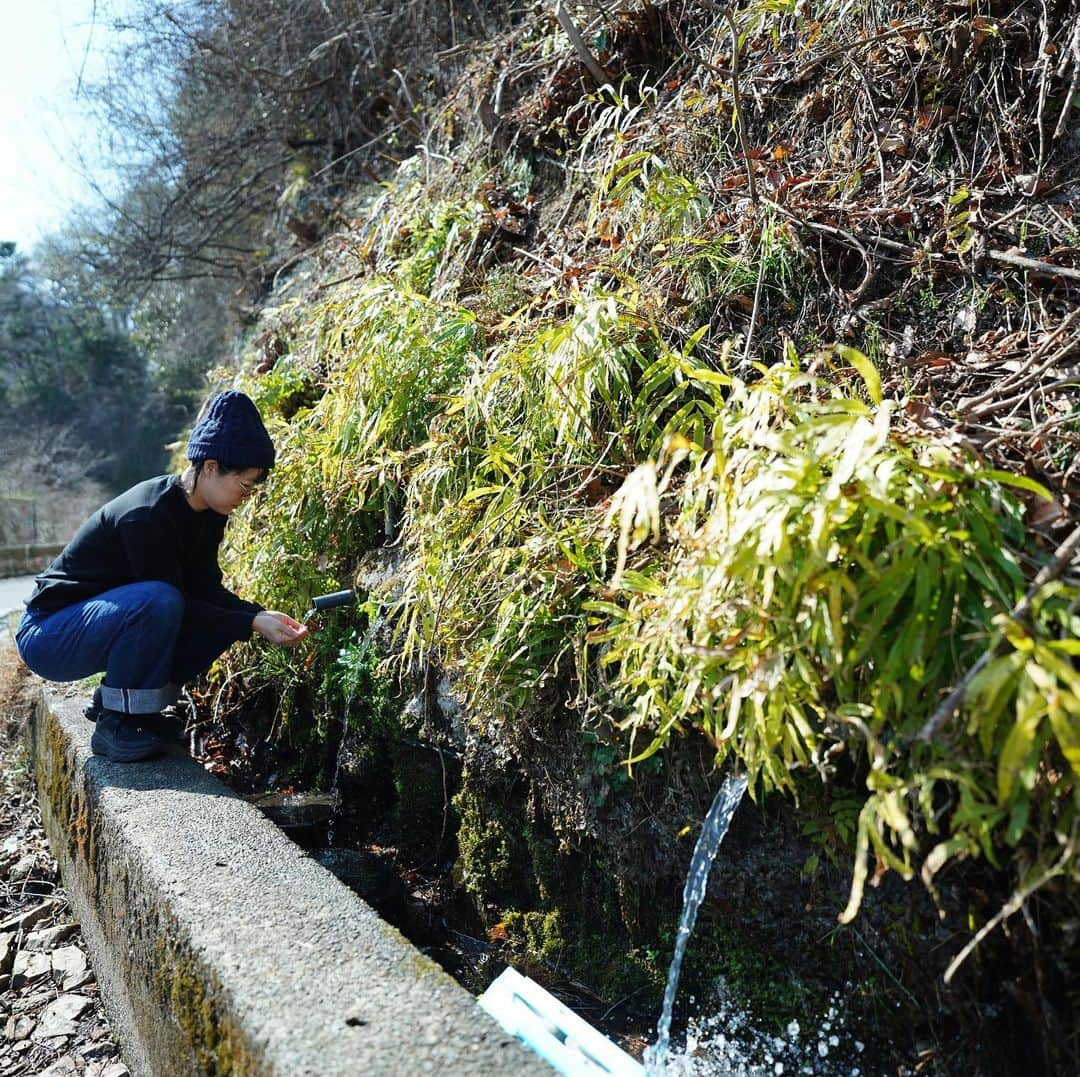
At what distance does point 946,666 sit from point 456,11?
567 cm

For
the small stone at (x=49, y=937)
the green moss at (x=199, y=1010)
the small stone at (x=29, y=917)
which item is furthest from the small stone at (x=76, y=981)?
the green moss at (x=199, y=1010)

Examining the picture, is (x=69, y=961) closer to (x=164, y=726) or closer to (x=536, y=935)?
(x=164, y=726)

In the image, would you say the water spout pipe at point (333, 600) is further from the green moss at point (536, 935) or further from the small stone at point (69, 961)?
the small stone at point (69, 961)

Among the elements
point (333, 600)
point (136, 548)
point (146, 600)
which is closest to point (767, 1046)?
point (333, 600)

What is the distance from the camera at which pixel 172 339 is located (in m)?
12.0

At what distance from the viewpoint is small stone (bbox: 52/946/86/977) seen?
115 inches

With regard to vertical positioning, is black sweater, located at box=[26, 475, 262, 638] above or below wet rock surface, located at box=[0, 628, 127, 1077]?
above

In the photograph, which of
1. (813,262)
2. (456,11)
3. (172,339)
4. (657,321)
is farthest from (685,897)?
(172,339)

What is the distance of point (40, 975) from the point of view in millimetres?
2936

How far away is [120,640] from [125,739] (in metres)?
0.31

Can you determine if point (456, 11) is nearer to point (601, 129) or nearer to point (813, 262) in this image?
point (601, 129)

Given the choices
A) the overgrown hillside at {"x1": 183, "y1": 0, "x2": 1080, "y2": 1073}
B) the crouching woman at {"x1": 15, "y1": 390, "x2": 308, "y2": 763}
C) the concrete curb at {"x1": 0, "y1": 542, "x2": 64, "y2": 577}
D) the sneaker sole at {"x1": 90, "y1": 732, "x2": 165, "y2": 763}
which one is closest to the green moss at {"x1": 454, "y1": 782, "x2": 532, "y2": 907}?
the overgrown hillside at {"x1": 183, "y1": 0, "x2": 1080, "y2": 1073}

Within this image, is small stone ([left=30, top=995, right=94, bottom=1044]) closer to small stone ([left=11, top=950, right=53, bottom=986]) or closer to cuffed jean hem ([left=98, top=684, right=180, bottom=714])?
small stone ([left=11, top=950, right=53, bottom=986])

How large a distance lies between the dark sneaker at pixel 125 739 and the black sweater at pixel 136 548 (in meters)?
0.42
